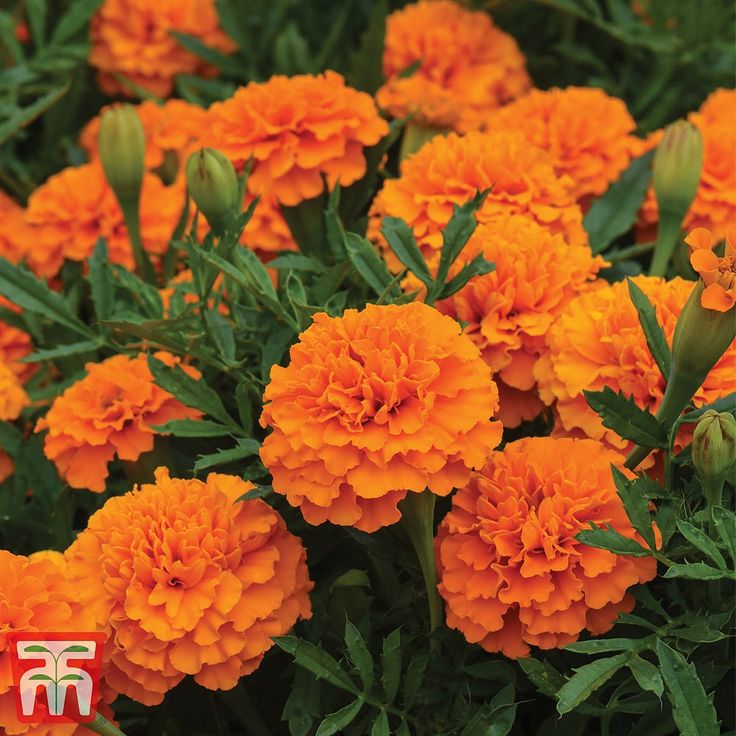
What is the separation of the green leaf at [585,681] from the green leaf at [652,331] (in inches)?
6.7

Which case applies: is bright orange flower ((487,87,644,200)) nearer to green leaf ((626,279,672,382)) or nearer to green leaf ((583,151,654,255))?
green leaf ((583,151,654,255))

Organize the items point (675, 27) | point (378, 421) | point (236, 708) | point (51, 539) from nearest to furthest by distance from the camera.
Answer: point (378, 421)
point (236, 708)
point (51, 539)
point (675, 27)

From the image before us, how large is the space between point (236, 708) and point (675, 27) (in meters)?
0.85

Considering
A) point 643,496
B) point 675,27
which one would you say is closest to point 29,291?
point 643,496

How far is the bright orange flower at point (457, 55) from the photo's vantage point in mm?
1146

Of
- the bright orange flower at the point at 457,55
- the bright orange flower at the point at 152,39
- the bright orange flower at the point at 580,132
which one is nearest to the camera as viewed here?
the bright orange flower at the point at 580,132

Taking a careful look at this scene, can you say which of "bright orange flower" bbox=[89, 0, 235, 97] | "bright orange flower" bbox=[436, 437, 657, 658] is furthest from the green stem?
"bright orange flower" bbox=[89, 0, 235, 97]

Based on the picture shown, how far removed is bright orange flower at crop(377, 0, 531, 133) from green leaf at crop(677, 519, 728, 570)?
64 cm

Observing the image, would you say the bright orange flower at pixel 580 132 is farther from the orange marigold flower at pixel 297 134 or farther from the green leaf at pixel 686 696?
the green leaf at pixel 686 696

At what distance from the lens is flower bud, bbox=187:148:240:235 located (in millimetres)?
741

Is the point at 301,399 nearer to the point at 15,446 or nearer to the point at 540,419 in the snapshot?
the point at 540,419

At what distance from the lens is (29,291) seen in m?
0.83

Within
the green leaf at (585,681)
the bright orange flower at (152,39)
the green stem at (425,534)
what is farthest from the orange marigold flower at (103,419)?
the bright orange flower at (152,39)

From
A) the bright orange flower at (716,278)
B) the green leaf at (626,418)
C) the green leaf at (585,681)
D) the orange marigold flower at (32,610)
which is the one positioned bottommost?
the orange marigold flower at (32,610)
